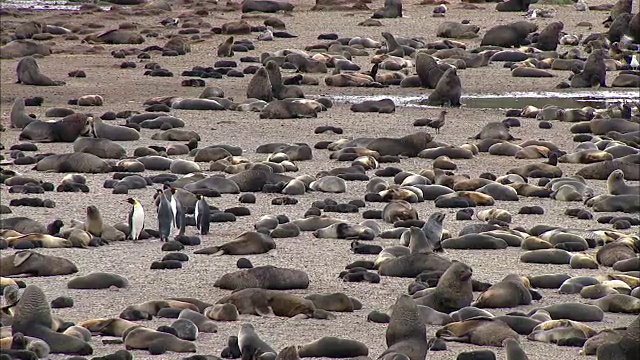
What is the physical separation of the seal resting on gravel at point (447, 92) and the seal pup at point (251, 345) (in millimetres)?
11965

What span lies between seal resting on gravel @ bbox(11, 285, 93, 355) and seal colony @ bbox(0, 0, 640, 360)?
0.4 inches

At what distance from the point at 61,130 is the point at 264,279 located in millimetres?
7215

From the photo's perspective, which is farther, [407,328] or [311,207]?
[311,207]

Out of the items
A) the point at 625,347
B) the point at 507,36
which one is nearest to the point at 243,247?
the point at 625,347

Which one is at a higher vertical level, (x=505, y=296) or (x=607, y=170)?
(x=505, y=296)

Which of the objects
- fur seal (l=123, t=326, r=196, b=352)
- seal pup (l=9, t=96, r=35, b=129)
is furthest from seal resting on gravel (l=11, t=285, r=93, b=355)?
seal pup (l=9, t=96, r=35, b=129)

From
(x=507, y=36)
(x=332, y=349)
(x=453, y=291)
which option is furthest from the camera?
(x=507, y=36)

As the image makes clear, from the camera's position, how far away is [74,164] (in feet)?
39.5

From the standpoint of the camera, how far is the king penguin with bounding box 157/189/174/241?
8.75 meters

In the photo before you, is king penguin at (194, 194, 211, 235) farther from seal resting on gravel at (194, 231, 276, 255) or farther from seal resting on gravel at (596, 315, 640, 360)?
seal resting on gravel at (596, 315, 640, 360)

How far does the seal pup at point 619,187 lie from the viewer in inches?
440

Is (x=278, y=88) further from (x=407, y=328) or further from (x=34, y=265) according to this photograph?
(x=407, y=328)

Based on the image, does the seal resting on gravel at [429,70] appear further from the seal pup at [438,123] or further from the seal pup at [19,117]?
the seal pup at [19,117]

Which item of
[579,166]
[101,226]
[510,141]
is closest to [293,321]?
[101,226]
